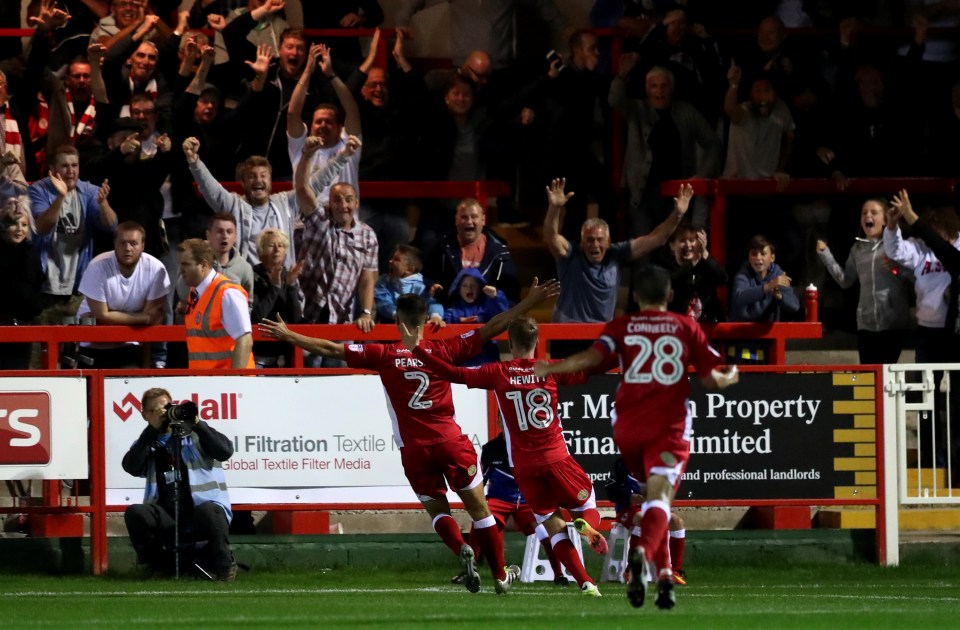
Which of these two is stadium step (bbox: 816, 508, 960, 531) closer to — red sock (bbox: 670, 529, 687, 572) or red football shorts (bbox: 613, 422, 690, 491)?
red sock (bbox: 670, 529, 687, 572)

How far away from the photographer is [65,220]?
1449cm

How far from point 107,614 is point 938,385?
7242 millimetres

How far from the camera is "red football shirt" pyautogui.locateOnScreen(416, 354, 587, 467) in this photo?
37.2 feet

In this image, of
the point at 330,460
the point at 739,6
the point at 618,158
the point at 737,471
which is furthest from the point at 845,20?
the point at 330,460

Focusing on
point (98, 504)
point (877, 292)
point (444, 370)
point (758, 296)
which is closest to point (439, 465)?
point (444, 370)

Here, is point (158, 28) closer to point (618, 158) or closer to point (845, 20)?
point (618, 158)

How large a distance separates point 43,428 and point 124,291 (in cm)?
129

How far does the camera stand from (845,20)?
60.6ft

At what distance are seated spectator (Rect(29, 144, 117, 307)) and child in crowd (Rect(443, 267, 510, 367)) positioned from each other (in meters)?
2.94

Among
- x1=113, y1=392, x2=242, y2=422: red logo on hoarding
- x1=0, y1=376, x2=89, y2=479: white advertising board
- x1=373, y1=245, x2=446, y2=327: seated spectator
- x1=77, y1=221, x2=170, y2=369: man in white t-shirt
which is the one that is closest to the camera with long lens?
x1=113, y1=392, x2=242, y2=422: red logo on hoarding

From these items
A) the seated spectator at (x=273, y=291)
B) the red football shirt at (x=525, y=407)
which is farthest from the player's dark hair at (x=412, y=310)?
the seated spectator at (x=273, y=291)

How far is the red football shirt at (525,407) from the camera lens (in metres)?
11.3

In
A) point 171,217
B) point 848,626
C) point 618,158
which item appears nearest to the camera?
point 848,626

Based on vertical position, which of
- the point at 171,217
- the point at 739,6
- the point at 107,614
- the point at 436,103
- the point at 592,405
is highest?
the point at 739,6
